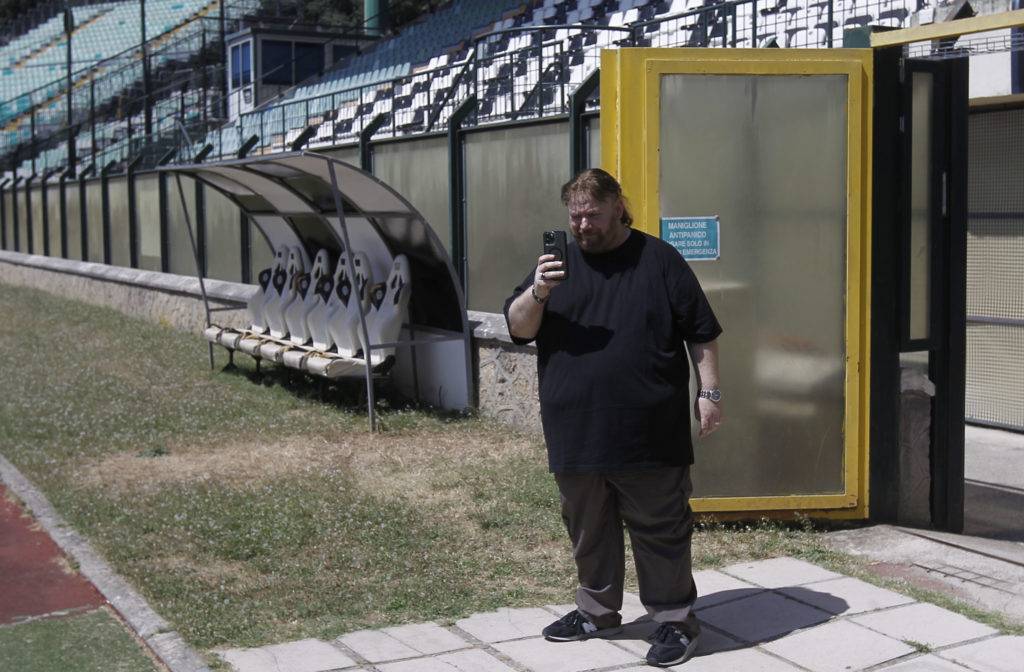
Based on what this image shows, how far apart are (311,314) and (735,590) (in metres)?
6.67

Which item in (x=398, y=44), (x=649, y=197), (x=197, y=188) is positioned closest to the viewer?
(x=649, y=197)

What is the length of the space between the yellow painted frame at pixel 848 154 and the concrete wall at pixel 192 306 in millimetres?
2909

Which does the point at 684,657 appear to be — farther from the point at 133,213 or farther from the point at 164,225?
the point at 133,213

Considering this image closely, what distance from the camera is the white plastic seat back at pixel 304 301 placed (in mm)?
11383

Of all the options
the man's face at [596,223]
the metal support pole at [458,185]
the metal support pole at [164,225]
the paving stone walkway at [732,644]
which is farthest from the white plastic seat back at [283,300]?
the man's face at [596,223]

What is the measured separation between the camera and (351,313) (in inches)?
402

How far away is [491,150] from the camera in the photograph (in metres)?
9.65

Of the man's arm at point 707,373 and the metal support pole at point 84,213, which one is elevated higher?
the metal support pole at point 84,213

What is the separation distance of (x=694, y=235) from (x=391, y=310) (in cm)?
428

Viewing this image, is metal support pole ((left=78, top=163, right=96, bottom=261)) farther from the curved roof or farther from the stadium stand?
the curved roof

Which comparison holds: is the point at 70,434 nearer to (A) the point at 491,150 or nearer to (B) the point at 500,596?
(A) the point at 491,150

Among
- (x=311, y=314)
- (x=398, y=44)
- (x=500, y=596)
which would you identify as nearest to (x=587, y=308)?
(x=500, y=596)

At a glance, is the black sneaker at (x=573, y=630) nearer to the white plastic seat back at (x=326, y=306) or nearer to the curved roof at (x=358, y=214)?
the curved roof at (x=358, y=214)

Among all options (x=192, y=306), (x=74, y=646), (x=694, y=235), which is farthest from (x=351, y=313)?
(x=192, y=306)
